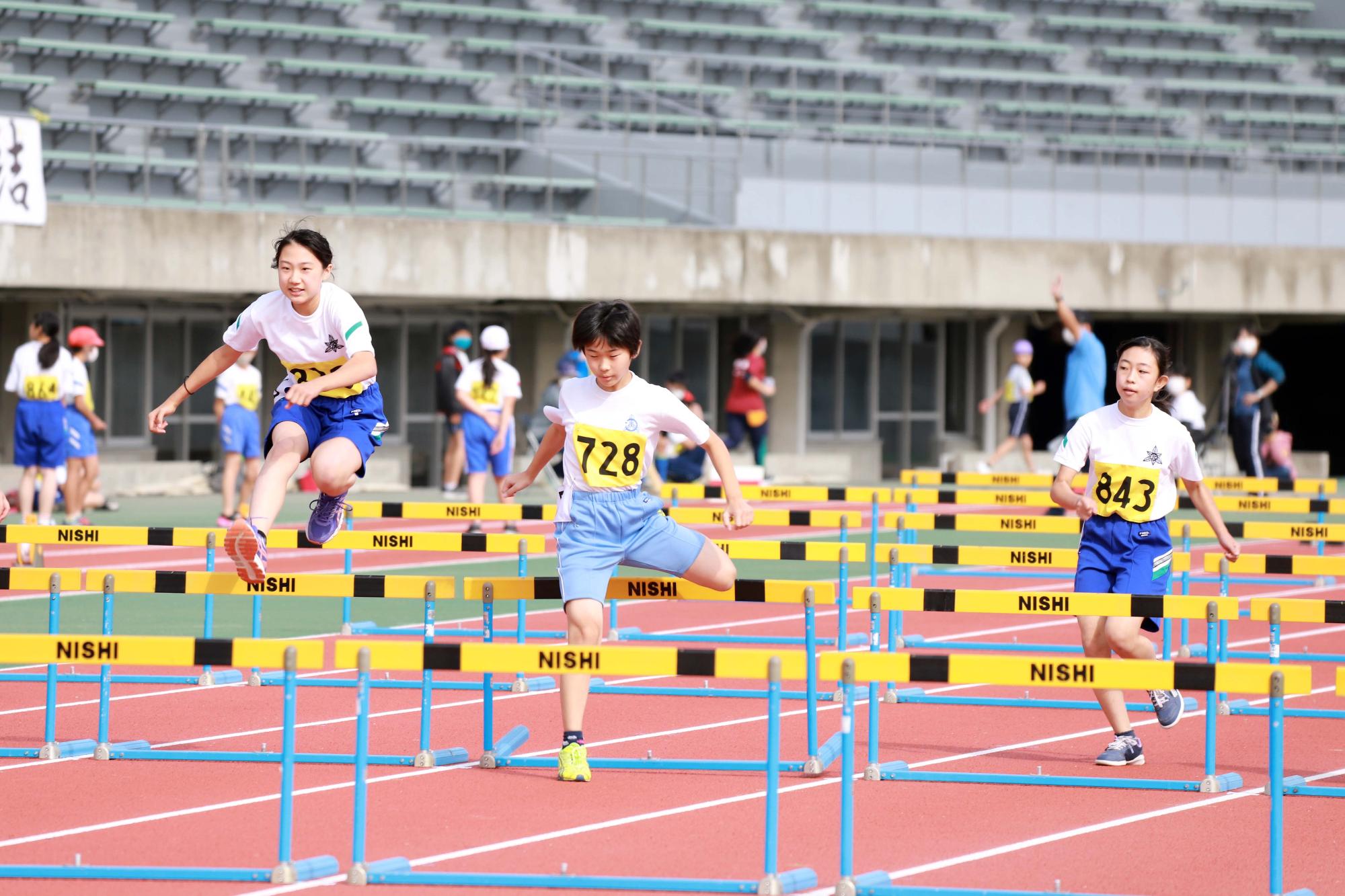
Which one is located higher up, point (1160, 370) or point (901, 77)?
point (901, 77)

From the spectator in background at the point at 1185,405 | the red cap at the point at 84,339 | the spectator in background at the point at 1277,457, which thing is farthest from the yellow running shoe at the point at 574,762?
the spectator in background at the point at 1277,457

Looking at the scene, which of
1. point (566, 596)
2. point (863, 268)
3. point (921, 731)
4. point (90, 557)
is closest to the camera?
point (566, 596)

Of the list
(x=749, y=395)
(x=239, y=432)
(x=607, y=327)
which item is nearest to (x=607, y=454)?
(x=607, y=327)

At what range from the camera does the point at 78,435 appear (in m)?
14.8

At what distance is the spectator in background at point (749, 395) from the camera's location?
19500 millimetres

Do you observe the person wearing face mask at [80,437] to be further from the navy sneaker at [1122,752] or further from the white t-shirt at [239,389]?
the navy sneaker at [1122,752]

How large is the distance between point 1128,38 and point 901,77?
5.45 meters

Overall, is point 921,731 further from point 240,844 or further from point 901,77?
point 901,77

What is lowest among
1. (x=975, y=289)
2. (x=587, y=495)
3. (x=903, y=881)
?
(x=903, y=881)

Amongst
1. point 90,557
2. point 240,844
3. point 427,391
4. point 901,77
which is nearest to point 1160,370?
point 240,844

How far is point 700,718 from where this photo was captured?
789cm

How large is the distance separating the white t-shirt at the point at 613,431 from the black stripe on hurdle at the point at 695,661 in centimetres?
134

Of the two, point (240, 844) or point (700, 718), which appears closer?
point (240, 844)

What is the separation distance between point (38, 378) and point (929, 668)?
34.8 feet
